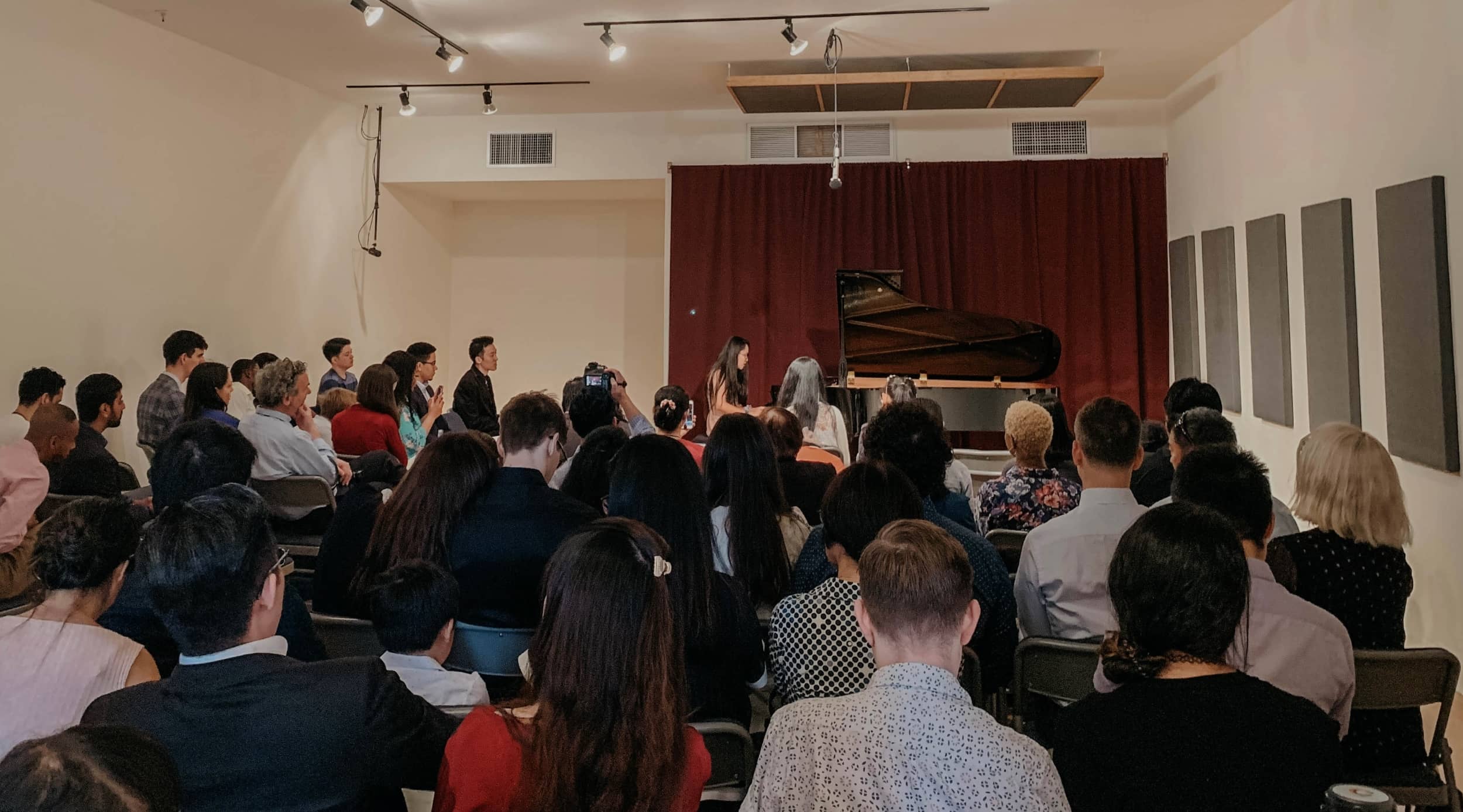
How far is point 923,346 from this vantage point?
6.86m

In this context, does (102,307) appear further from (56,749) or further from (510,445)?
(56,749)

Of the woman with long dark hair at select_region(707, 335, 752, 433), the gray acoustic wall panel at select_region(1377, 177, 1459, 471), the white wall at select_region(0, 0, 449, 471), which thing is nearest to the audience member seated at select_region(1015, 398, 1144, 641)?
the gray acoustic wall panel at select_region(1377, 177, 1459, 471)

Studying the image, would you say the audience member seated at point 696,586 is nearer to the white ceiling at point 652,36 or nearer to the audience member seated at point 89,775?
the audience member seated at point 89,775

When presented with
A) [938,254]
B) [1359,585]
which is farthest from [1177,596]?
[938,254]

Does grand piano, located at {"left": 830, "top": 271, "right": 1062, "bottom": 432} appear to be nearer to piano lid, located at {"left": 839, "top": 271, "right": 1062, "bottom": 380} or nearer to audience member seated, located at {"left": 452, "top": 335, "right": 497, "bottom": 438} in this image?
piano lid, located at {"left": 839, "top": 271, "right": 1062, "bottom": 380}

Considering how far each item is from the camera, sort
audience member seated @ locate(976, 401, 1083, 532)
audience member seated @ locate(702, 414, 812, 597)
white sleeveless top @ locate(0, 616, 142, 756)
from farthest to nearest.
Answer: audience member seated @ locate(976, 401, 1083, 532)
audience member seated @ locate(702, 414, 812, 597)
white sleeveless top @ locate(0, 616, 142, 756)

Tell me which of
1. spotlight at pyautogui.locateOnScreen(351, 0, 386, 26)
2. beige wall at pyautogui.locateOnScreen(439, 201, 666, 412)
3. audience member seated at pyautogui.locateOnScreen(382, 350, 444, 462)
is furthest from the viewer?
beige wall at pyautogui.locateOnScreen(439, 201, 666, 412)

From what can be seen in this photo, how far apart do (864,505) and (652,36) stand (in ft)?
15.3

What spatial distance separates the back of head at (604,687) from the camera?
123cm

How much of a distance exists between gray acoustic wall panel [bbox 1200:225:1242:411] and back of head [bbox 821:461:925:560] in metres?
4.89

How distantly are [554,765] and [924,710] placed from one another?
18.8 inches

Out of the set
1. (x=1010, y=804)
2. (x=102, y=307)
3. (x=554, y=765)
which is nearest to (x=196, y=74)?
(x=102, y=307)

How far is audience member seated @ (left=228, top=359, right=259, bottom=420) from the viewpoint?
5.55 m

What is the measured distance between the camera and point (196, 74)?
19.9ft
